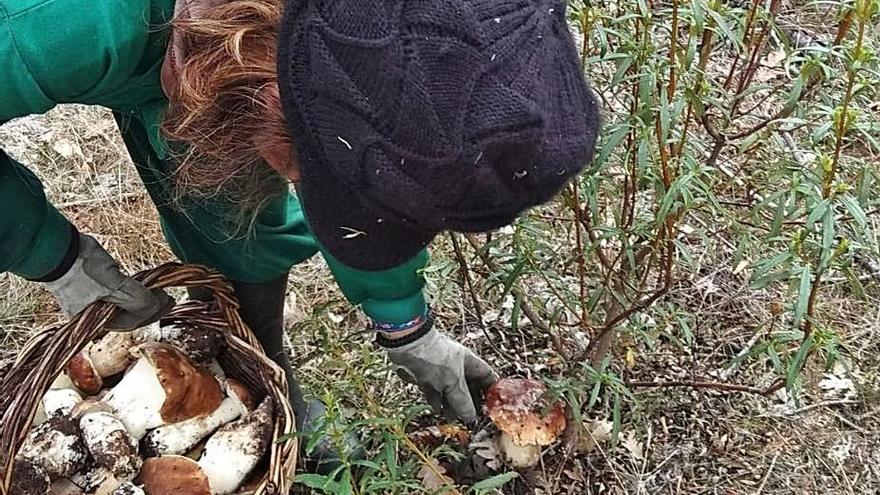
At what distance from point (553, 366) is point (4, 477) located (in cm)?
134

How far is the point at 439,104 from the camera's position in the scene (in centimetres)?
119

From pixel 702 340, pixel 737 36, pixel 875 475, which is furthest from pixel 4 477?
pixel 875 475

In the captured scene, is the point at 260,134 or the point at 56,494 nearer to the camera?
the point at 260,134

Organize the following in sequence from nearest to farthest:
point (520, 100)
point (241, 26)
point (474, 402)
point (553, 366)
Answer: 1. point (520, 100)
2. point (241, 26)
3. point (474, 402)
4. point (553, 366)

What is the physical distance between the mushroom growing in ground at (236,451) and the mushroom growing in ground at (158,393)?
0.30 feet

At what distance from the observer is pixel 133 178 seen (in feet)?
11.0

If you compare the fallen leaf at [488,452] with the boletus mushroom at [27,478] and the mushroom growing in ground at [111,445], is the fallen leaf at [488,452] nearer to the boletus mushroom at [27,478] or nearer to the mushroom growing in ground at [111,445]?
the mushroom growing in ground at [111,445]

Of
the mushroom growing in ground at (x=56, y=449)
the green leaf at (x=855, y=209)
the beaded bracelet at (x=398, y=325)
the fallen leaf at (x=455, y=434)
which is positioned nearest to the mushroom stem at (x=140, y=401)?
the mushroom growing in ground at (x=56, y=449)

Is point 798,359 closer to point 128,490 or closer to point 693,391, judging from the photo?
point 693,391

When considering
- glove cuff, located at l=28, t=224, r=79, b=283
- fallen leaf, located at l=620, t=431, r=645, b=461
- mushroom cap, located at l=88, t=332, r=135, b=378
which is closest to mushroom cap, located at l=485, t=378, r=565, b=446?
fallen leaf, located at l=620, t=431, r=645, b=461

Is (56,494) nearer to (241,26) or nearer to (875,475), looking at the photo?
(241,26)

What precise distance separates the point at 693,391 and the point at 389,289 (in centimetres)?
100

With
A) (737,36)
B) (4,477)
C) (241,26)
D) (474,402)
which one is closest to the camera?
(241,26)

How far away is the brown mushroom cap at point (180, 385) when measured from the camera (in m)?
2.11
